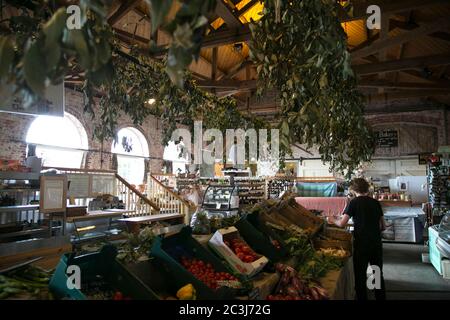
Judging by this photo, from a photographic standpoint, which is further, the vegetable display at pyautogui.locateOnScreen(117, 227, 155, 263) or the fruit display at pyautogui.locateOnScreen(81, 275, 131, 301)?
the vegetable display at pyautogui.locateOnScreen(117, 227, 155, 263)

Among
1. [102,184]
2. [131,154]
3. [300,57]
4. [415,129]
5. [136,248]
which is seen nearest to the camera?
[300,57]

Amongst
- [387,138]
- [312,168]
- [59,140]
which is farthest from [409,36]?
[312,168]

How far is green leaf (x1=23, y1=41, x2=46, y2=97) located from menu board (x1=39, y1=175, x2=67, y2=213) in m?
4.78

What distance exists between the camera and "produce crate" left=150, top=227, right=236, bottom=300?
1991 mm

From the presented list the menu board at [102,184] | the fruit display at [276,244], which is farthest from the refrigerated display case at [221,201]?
the fruit display at [276,244]

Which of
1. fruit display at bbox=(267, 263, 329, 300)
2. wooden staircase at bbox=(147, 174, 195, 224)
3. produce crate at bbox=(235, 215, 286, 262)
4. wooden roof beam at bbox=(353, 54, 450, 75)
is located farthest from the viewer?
wooden staircase at bbox=(147, 174, 195, 224)

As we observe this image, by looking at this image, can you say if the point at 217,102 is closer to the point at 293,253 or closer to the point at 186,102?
the point at 186,102

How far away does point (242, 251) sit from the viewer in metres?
2.76

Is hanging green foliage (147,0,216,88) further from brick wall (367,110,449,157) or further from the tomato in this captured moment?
brick wall (367,110,449,157)

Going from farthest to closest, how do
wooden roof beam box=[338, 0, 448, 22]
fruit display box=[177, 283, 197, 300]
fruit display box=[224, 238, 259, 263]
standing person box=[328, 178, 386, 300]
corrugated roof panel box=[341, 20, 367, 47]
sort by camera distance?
corrugated roof panel box=[341, 20, 367, 47] → wooden roof beam box=[338, 0, 448, 22] → standing person box=[328, 178, 386, 300] → fruit display box=[224, 238, 259, 263] → fruit display box=[177, 283, 197, 300]

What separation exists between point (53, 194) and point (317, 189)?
783 centimetres

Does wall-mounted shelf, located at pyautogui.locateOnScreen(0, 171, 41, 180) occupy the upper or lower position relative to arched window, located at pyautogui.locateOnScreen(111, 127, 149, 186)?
lower

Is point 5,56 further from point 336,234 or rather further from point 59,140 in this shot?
point 59,140

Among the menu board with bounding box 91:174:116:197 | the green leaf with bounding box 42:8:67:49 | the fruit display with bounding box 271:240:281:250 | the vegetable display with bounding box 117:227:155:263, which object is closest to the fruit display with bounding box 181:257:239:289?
the vegetable display with bounding box 117:227:155:263
